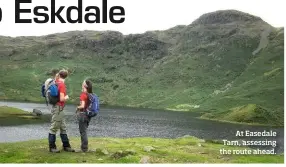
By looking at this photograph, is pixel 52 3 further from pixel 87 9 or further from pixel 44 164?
pixel 44 164

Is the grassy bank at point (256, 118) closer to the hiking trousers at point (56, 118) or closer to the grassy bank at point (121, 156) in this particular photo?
the grassy bank at point (121, 156)

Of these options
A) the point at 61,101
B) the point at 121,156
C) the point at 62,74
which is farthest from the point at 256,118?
the point at 62,74

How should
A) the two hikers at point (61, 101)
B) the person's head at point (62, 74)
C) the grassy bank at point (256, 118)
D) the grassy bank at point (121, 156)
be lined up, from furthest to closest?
the grassy bank at point (256, 118) → the grassy bank at point (121, 156) → the person's head at point (62, 74) → the two hikers at point (61, 101)

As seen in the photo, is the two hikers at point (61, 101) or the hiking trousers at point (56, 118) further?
the hiking trousers at point (56, 118)

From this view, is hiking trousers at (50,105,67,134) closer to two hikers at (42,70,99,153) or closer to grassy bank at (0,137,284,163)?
two hikers at (42,70,99,153)

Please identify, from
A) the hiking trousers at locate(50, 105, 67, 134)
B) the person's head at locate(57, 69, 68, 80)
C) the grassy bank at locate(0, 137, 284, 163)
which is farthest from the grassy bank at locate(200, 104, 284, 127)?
the person's head at locate(57, 69, 68, 80)

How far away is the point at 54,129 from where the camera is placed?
80.9 ft

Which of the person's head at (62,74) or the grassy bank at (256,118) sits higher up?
the person's head at (62,74)

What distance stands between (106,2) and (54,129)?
1098cm

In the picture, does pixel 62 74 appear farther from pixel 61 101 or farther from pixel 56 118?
pixel 56 118

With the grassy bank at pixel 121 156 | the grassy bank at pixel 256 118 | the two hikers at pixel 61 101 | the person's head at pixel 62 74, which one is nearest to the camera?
the two hikers at pixel 61 101

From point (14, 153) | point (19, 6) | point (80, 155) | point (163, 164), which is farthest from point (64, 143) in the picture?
point (19, 6)

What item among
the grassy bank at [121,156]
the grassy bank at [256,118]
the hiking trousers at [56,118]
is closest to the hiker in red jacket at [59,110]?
the hiking trousers at [56,118]

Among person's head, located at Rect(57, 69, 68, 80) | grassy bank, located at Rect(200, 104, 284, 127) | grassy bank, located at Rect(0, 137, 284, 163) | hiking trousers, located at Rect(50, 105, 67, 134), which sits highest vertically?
person's head, located at Rect(57, 69, 68, 80)
